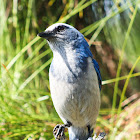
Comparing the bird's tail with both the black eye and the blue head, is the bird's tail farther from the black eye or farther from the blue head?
the black eye

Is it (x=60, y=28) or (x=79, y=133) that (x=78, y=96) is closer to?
(x=79, y=133)

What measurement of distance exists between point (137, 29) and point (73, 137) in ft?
5.49

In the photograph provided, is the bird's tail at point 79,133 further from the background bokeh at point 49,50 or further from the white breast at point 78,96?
the background bokeh at point 49,50

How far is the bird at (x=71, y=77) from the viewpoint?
1612 millimetres

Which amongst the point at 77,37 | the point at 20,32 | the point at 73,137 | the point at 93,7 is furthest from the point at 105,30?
the point at 73,137

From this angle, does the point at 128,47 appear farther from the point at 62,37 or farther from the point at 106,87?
the point at 62,37

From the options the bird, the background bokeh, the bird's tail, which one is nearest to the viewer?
the bird

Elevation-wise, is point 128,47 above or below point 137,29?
below

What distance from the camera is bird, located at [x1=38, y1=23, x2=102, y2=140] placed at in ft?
5.29

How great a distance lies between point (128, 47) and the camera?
305cm

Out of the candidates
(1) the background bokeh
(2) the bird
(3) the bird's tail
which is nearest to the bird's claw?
(2) the bird

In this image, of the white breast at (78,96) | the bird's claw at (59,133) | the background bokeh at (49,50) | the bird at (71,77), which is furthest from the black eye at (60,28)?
the background bokeh at (49,50)

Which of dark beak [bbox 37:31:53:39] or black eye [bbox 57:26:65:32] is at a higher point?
black eye [bbox 57:26:65:32]

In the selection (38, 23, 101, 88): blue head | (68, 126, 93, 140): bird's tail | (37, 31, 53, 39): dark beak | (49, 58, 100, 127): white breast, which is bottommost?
(68, 126, 93, 140): bird's tail
